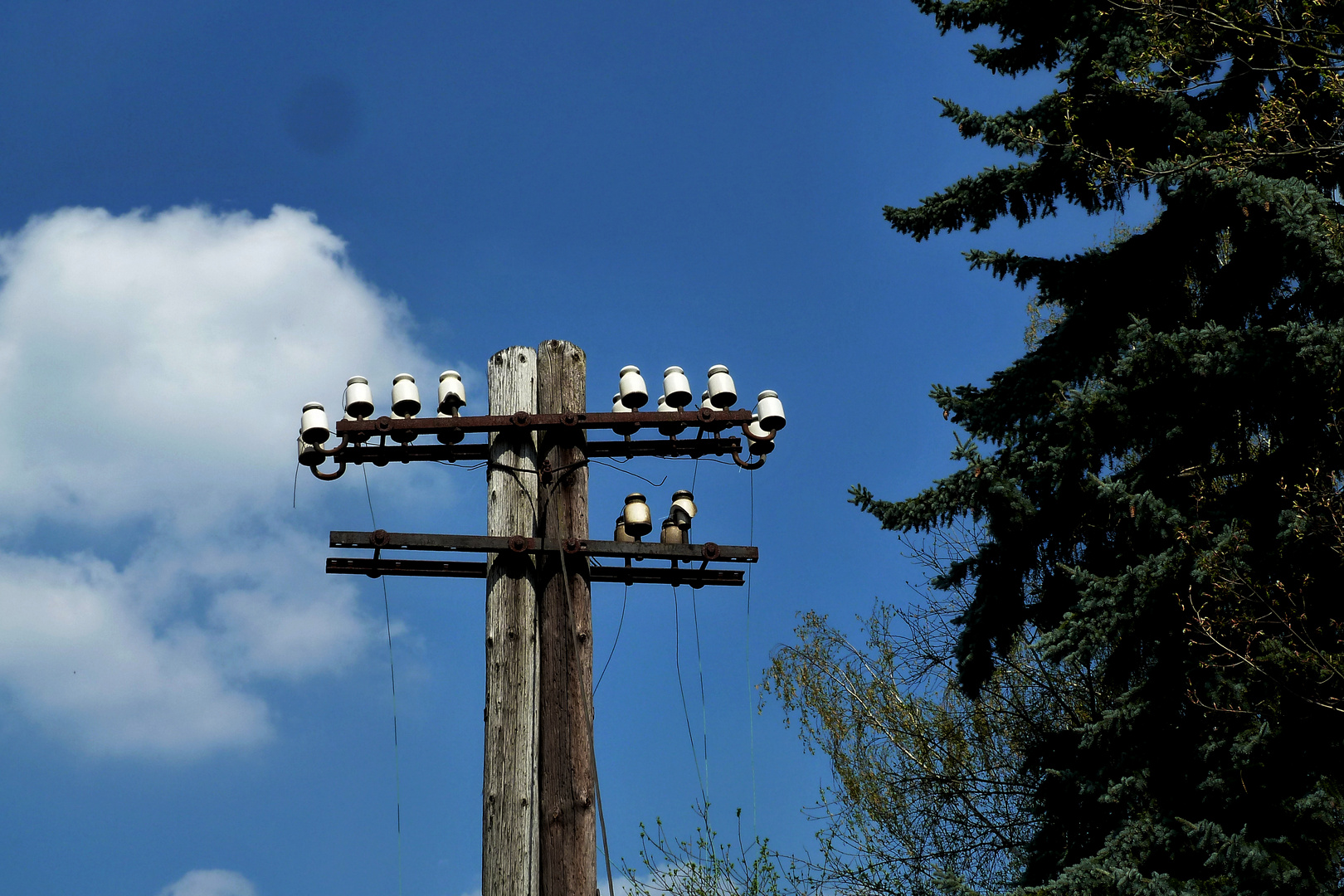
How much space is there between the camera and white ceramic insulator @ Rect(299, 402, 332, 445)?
20.2 feet

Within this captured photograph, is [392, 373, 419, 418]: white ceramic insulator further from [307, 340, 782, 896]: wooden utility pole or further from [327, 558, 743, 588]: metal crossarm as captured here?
[327, 558, 743, 588]: metal crossarm

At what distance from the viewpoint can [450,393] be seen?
6070mm

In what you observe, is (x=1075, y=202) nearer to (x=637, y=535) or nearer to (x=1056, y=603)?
(x=1056, y=603)

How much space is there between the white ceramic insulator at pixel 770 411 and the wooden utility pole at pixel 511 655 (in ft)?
4.09

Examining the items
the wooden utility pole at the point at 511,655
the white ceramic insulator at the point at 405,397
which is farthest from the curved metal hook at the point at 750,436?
the white ceramic insulator at the point at 405,397

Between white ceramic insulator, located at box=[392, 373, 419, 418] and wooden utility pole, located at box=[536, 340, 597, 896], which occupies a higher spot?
white ceramic insulator, located at box=[392, 373, 419, 418]

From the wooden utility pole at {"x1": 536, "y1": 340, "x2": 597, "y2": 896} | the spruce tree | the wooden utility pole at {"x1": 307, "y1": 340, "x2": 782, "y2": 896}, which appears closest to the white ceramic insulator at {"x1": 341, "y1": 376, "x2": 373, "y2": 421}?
the wooden utility pole at {"x1": 307, "y1": 340, "x2": 782, "y2": 896}

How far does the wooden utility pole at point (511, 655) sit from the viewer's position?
5.18 metres

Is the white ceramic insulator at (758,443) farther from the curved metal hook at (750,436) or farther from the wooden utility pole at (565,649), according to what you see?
the wooden utility pole at (565,649)

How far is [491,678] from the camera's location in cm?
552

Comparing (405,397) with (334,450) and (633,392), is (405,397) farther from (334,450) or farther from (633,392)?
(633,392)

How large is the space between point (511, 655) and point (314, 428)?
1713 millimetres

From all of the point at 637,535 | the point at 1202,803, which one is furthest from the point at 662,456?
the point at 1202,803

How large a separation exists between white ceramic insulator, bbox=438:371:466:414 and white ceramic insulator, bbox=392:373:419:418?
164 millimetres
